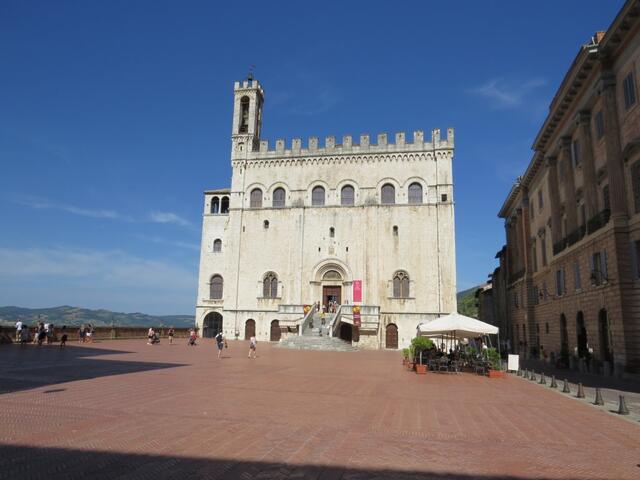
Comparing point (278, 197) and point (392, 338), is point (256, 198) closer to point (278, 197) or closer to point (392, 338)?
point (278, 197)

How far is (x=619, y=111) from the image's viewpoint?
19.7 metres

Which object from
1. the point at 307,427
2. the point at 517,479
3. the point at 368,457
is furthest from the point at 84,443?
the point at 517,479

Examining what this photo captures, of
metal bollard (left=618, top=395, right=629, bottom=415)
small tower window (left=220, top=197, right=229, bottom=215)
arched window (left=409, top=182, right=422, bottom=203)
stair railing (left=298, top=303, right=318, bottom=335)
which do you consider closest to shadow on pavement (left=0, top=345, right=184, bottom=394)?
metal bollard (left=618, top=395, right=629, bottom=415)

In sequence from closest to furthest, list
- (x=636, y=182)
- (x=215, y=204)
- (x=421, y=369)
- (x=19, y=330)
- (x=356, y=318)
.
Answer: (x=636, y=182), (x=421, y=369), (x=19, y=330), (x=356, y=318), (x=215, y=204)

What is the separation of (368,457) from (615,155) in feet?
62.2

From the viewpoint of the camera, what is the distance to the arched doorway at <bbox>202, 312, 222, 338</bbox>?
147ft

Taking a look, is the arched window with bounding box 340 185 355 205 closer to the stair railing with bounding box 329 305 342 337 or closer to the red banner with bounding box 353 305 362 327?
the stair railing with bounding box 329 305 342 337

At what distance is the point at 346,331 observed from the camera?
128ft

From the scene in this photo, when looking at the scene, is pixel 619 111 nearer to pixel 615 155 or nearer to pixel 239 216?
pixel 615 155

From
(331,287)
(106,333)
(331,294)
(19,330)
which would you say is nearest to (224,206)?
(331,287)

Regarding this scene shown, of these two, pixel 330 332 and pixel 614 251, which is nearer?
pixel 614 251

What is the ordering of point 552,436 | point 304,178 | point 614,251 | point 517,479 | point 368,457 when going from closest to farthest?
point 517,479
point 368,457
point 552,436
point 614,251
point 304,178

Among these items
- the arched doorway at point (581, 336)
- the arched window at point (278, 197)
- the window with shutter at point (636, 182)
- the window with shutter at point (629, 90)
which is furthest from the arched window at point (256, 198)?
the window with shutter at point (636, 182)

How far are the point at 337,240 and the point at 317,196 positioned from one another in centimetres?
485
